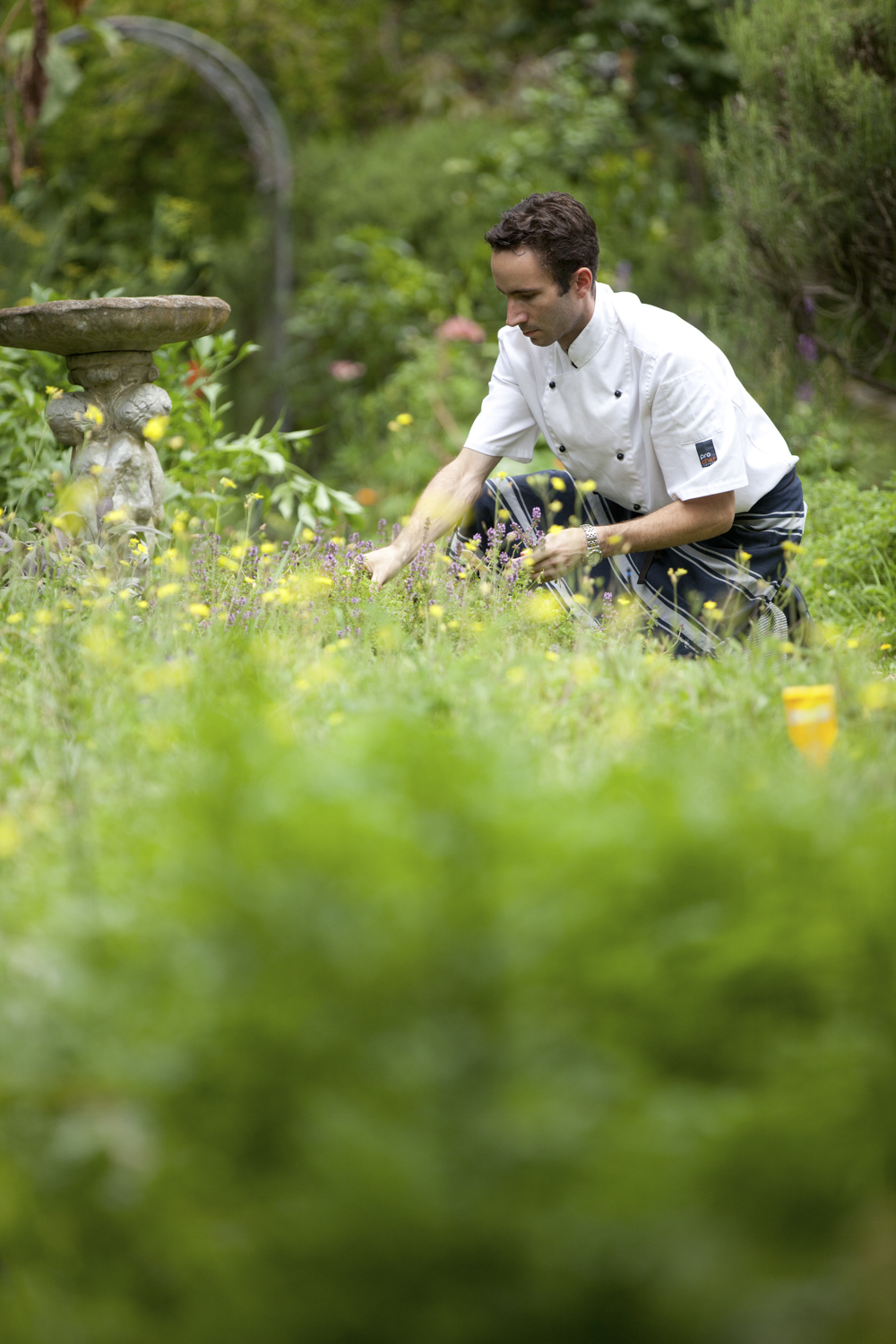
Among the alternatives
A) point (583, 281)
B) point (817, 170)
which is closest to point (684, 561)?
point (583, 281)

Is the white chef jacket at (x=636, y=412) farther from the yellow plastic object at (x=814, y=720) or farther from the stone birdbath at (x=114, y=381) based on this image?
the yellow plastic object at (x=814, y=720)

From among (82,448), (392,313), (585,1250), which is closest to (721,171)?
(392,313)

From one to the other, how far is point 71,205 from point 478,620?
639cm

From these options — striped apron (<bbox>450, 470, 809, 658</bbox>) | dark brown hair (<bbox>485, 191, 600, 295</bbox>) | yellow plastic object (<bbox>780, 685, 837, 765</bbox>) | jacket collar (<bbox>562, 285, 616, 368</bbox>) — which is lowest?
striped apron (<bbox>450, 470, 809, 658</bbox>)

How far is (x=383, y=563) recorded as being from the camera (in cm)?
283

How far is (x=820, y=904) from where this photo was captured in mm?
1135

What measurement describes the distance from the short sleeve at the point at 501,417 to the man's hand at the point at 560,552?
1.72 ft

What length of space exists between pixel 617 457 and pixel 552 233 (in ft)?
2.10

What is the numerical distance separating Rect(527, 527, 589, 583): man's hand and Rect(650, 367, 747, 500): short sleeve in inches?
12.7

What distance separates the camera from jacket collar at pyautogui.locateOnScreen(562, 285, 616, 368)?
9.52 ft

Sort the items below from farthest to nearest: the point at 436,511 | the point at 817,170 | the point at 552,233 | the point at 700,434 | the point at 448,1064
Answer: the point at 817,170 < the point at 436,511 < the point at 700,434 < the point at 552,233 < the point at 448,1064

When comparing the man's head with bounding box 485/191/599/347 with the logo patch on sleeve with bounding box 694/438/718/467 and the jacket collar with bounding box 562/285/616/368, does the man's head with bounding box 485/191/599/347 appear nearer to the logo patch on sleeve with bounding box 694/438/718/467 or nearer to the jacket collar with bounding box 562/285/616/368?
the jacket collar with bounding box 562/285/616/368

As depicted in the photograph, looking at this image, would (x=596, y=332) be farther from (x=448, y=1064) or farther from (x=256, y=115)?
(x=256, y=115)

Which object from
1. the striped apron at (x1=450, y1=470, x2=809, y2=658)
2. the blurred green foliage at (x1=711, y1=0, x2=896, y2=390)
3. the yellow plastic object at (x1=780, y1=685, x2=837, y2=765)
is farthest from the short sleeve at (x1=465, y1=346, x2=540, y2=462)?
the blurred green foliage at (x1=711, y1=0, x2=896, y2=390)
